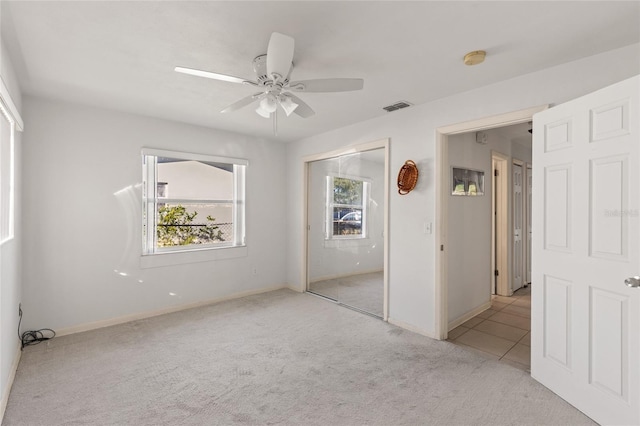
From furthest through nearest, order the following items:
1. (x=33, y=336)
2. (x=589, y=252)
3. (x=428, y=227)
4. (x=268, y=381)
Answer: (x=428, y=227), (x=33, y=336), (x=268, y=381), (x=589, y=252)

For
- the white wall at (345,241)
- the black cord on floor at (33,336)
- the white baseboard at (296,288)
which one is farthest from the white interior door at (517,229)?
the black cord on floor at (33,336)

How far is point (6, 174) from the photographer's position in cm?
232

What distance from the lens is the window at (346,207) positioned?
4.53m

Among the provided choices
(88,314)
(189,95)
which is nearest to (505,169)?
(189,95)

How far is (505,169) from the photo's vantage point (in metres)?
4.72

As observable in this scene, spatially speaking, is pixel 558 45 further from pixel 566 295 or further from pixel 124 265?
pixel 124 265

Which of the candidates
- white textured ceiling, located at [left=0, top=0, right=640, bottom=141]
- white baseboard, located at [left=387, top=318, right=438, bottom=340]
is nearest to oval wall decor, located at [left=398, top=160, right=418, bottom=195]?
white textured ceiling, located at [left=0, top=0, right=640, bottom=141]

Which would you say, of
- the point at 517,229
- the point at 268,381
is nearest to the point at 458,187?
Result: the point at 517,229

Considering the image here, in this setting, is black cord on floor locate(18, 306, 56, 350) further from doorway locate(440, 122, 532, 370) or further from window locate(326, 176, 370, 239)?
doorway locate(440, 122, 532, 370)

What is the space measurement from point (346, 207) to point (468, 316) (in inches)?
86.8

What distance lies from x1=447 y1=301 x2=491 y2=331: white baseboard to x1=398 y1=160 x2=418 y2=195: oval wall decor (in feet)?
5.39

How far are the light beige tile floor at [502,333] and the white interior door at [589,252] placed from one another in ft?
1.53

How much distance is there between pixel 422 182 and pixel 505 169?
2266mm

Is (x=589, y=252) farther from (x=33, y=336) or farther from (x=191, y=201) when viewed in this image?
(x=33, y=336)
